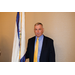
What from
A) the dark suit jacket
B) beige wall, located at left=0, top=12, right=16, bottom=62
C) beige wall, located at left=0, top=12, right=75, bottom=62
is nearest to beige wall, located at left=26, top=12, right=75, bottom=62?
beige wall, located at left=0, top=12, right=75, bottom=62

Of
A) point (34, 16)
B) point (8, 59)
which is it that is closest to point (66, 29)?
point (34, 16)

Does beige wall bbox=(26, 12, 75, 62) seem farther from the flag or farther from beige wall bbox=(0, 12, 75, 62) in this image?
the flag

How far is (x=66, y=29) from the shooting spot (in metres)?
1.51

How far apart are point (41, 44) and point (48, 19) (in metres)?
0.73

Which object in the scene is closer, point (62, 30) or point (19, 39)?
point (19, 39)

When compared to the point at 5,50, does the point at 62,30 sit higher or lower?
higher

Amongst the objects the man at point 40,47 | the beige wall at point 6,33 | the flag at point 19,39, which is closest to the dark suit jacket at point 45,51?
the man at point 40,47

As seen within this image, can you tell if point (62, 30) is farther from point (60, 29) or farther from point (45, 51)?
point (45, 51)

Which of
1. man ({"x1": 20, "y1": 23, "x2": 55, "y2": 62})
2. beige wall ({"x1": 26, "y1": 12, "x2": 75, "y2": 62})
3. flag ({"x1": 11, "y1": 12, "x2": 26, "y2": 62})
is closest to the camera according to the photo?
flag ({"x1": 11, "y1": 12, "x2": 26, "y2": 62})

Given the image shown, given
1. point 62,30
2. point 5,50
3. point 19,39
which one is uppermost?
point 62,30

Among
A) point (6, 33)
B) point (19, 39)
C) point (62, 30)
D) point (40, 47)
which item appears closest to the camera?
A: point (19, 39)

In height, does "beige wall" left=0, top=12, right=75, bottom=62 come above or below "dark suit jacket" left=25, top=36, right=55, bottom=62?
above

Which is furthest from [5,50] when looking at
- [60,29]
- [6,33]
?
[60,29]

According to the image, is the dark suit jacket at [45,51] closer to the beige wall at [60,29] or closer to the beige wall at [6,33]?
the beige wall at [60,29]
